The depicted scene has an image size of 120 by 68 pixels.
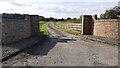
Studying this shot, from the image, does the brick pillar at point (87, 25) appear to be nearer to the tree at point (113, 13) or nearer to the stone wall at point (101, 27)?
the stone wall at point (101, 27)

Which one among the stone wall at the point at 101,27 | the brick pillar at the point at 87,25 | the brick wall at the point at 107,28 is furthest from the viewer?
the brick pillar at the point at 87,25

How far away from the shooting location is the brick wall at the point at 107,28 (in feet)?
60.1

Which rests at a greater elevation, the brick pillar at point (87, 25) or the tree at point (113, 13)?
the tree at point (113, 13)

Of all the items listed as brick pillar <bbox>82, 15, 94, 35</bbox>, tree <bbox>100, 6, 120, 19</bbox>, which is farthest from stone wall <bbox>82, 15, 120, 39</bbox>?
tree <bbox>100, 6, 120, 19</bbox>

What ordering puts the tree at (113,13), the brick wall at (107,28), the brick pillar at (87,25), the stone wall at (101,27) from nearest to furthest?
the brick wall at (107,28) → the stone wall at (101,27) → the brick pillar at (87,25) → the tree at (113,13)

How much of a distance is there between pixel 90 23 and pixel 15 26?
11.2 metres

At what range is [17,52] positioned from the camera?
11.9m

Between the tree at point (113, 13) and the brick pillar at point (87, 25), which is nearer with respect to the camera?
the brick pillar at point (87, 25)

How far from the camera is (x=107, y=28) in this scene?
19812 millimetres

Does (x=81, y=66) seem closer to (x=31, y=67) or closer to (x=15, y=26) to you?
(x=31, y=67)

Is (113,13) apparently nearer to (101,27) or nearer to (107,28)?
(101,27)

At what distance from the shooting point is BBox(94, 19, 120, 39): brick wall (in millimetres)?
18327

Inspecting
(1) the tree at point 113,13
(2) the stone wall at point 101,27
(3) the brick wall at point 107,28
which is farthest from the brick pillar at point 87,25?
(1) the tree at point 113,13

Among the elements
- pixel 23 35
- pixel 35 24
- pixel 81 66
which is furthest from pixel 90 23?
pixel 81 66
